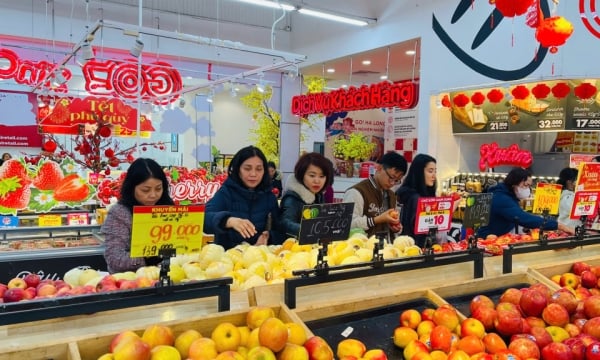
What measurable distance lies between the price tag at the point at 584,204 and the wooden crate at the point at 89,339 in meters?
2.05

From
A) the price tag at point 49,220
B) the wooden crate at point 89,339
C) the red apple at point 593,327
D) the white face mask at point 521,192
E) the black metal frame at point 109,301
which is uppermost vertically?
the white face mask at point 521,192

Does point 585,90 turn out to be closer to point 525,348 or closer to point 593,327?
point 593,327

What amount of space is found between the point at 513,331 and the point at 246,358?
101 cm

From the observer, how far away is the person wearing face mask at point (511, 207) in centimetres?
409

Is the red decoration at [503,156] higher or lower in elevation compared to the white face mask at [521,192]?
higher

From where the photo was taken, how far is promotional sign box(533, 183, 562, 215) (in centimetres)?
291

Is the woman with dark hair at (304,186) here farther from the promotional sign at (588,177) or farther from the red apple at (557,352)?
the red apple at (557,352)

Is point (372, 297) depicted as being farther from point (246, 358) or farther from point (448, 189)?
point (448, 189)

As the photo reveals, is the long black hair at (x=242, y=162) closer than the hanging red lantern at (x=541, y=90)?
Yes

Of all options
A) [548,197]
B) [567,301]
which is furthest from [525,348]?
[548,197]

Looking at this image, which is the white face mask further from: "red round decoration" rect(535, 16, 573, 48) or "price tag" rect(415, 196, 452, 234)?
"price tag" rect(415, 196, 452, 234)

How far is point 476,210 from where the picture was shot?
2398 millimetres

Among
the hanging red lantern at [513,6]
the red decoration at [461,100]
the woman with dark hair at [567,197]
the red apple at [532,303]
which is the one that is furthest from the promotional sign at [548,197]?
the red decoration at [461,100]

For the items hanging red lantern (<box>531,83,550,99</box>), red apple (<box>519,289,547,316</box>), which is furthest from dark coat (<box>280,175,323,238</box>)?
hanging red lantern (<box>531,83,550,99</box>)
